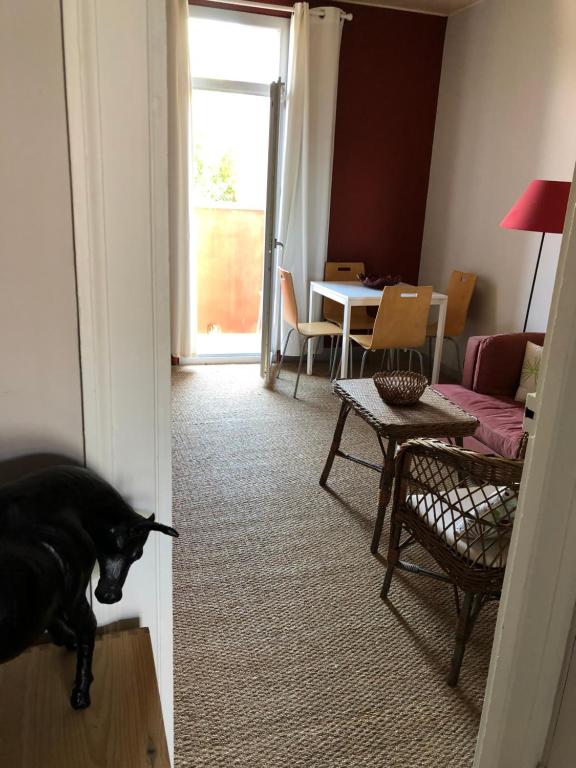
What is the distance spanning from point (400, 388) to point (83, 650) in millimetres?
1854

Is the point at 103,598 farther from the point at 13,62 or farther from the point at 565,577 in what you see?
the point at 565,577

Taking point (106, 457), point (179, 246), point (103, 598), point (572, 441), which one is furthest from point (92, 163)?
point (179, 246)

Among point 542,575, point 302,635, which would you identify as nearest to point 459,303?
point 302,635

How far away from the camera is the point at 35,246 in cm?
81

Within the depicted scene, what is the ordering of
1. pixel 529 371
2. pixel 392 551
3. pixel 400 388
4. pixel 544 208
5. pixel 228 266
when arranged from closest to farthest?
pixel 392 551
pixel 400 388
pixel 529 371
pixel 544 208
pixel 228 266

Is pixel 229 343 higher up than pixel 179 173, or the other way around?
pixel 179 173

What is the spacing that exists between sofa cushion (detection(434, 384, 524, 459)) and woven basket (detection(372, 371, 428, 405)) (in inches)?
13.2

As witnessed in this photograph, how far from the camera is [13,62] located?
0.75 meters

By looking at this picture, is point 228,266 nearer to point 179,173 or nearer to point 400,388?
point 179,173

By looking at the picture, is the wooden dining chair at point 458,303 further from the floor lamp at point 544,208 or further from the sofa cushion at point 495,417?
the sofa cushion at point 495,417

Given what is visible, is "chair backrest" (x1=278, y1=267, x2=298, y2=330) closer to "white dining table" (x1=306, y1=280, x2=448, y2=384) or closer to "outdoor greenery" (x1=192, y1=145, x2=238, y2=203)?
"white dining table" (x1=306, y1=280, x2=448, y2=384)

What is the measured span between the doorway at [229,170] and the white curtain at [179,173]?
69mm

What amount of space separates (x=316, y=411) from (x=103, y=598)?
3.15 m

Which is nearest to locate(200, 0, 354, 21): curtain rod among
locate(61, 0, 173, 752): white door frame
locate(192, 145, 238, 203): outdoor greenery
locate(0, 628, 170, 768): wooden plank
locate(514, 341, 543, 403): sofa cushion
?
locate(192, 145, 238, 203): outdoor greenery
